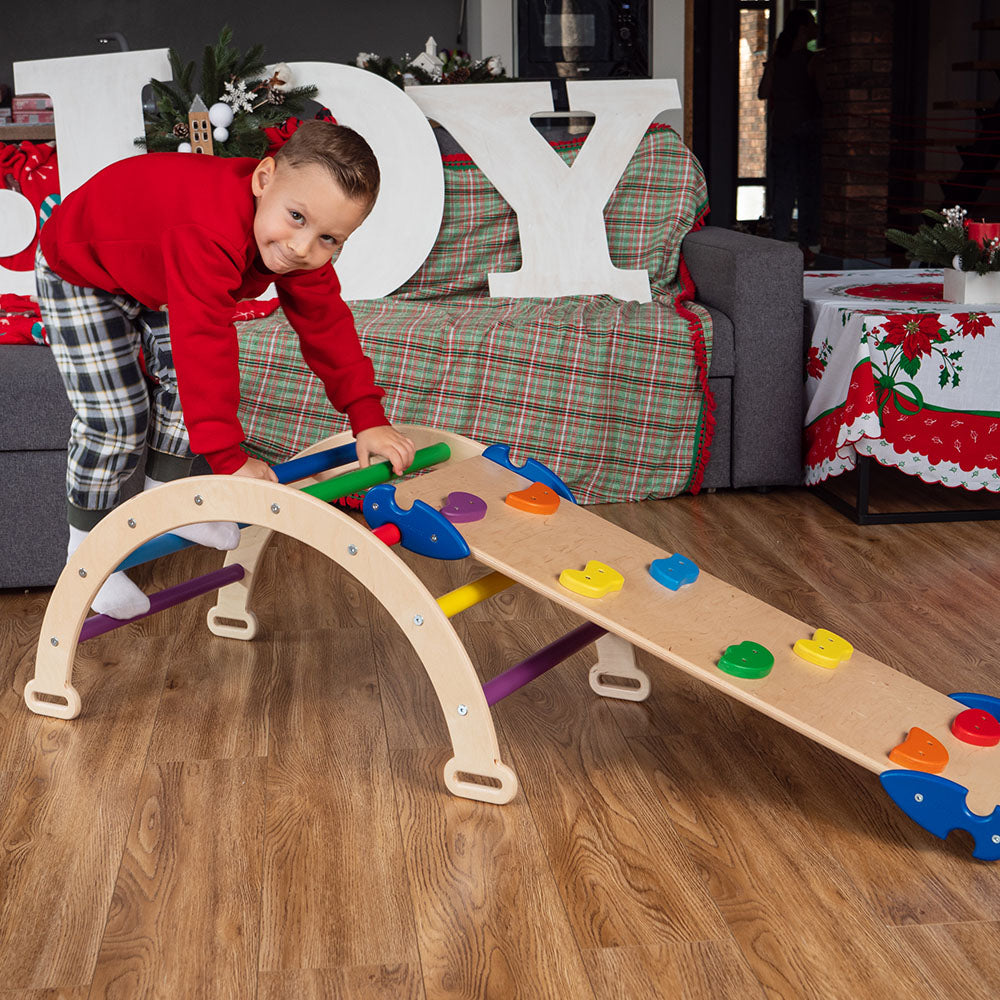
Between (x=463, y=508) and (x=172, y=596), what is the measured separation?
22.0 inches

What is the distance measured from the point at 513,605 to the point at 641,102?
5.33 feet

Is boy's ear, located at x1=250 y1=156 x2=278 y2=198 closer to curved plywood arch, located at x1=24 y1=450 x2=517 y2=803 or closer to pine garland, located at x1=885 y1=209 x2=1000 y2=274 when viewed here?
curved plywood arch, located at x1=24 y1=450 x2=517 y2=803

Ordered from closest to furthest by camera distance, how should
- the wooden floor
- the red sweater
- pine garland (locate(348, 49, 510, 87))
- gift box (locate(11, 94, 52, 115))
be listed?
the wooden floor < the red sweater < pine garland (locate(348, 49, 510, 87)) < gift box (locate(11, 94, 52, 115))

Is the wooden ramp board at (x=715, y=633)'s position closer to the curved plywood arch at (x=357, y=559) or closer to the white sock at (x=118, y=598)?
the curved plywood arch at (x=357, y=559)

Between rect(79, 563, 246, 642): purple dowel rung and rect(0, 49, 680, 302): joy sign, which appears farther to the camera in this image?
rect(0, 49, 680, 302): joy sign

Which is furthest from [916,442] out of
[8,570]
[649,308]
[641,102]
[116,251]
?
[8,570]

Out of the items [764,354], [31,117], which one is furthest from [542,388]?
[31,117]

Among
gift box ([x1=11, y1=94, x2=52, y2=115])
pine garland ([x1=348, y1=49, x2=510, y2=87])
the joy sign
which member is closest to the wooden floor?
the joy sign

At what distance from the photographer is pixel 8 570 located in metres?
2.18

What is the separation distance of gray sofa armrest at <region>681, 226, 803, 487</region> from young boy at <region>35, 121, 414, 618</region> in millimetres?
1186

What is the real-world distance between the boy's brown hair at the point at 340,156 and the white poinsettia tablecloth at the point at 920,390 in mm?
1354

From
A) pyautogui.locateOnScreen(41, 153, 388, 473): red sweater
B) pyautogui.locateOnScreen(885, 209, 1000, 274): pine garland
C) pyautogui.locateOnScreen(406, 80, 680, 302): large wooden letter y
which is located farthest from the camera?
pyautogui.locateOnScreen(406, 80, 680, 302): large wooden letter y

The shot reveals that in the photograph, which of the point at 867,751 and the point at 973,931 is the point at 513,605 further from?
the point at 973,931

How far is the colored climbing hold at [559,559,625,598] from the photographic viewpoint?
139cm
